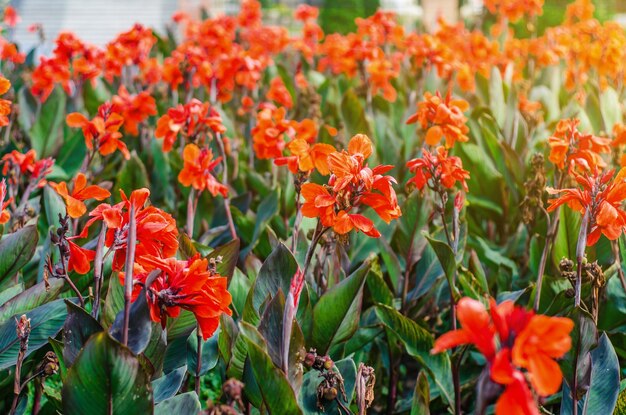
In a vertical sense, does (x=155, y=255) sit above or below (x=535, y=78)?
above

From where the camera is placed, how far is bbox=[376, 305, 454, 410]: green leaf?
1.99 m

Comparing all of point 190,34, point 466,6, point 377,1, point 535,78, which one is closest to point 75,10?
point 377,1

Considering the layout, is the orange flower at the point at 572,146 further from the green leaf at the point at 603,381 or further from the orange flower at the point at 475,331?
the orange flower at the point at 475,331

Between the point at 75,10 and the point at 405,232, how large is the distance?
557 inches

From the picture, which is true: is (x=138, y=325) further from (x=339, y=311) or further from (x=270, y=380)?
(x=339, y=311)

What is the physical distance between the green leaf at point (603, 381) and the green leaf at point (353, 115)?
183 centimetres

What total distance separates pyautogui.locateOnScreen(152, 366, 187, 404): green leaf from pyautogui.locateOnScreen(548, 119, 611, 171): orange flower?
1.16 m

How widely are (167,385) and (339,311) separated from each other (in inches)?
19.2

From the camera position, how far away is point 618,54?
3748mm

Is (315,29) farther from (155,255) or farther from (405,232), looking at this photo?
(155,255)

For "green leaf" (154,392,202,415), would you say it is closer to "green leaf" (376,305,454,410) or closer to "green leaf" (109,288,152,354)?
"green leaf" (109,288,152,354)

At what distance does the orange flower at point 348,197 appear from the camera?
4.83 ft

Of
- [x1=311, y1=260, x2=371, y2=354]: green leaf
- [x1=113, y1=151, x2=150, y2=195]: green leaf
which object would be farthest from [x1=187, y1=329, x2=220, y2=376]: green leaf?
[x1=113, y1=151, x2=150, y2=195]: green leaf

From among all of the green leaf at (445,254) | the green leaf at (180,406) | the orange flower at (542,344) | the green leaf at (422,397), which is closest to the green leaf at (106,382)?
the green leaf at (180,406)
